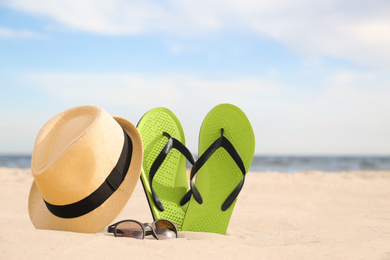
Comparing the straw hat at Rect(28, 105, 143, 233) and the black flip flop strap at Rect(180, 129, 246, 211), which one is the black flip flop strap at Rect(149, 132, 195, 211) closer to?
the black flip flop strap at Rect(180, 129, 246, 211)

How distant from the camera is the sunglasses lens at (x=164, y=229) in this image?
234cm

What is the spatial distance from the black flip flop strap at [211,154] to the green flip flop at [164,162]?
12 centimetres

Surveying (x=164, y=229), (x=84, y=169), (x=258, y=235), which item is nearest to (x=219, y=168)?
(x=258, y=235)

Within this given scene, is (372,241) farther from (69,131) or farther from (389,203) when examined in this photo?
(389,203)

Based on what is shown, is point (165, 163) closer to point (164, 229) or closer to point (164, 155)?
point (164, 155)

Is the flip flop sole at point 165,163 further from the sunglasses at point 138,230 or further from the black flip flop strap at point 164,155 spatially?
the sunglasses at point 138,230

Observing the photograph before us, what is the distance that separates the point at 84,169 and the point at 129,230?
452mm

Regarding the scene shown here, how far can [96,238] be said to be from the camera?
201cm

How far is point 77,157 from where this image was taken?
6.91 ft

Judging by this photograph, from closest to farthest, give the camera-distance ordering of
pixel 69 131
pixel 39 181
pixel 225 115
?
pixel 39 181
pixel 69 131
pixel 225 115

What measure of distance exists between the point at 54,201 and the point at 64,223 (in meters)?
0.15

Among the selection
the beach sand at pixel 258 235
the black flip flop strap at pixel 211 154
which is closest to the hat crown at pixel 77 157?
the beach sand at pixel 258 235

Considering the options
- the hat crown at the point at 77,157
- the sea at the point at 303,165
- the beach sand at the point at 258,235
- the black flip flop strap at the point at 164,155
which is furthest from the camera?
the sea at the point at 303,165

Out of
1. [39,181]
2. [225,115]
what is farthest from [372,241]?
[39,181]
